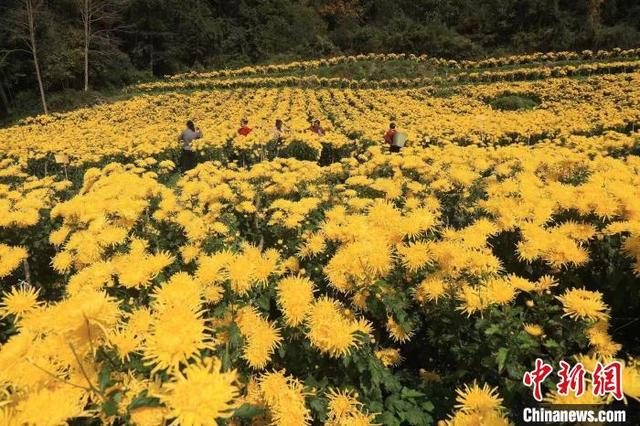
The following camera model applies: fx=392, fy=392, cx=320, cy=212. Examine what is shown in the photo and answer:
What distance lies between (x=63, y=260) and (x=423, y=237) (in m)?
3.11

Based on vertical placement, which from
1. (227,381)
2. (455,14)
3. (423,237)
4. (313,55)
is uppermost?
(455,14)

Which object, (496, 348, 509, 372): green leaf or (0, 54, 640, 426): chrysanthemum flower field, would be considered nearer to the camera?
(0, 54, 640, 426): chrysanthemum flower field

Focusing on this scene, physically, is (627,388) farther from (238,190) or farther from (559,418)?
(238,190)

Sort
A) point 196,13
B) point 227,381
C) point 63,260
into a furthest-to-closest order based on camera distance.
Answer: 1. point 196,13
2. point 63,260
3. point 227,381

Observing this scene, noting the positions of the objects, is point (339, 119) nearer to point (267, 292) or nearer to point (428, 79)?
point (267, 292)

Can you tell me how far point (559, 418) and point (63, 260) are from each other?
12.3 ft

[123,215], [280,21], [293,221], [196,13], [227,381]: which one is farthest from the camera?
[280,21]

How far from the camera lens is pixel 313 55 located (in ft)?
156

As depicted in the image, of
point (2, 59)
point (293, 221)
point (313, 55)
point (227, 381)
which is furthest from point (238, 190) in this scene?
point (313, 55)

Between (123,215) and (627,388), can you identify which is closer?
(627,388)

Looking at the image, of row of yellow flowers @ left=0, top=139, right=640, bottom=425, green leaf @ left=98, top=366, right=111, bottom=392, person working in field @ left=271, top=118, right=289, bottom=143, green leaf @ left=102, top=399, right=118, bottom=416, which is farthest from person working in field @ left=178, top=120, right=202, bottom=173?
green leaf @ left=102, top=399, right=118, bottom=416

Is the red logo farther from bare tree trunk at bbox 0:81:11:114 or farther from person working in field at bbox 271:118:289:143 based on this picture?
bare tree trunk at bbox 0:81:11:114

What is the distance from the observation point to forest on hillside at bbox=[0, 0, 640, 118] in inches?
1428

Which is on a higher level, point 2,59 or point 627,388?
point 2,59
